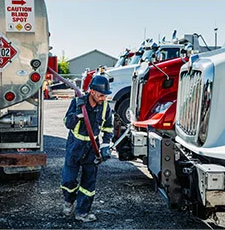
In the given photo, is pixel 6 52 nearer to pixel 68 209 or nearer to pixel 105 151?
pixel 105 151

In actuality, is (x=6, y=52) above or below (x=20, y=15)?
below

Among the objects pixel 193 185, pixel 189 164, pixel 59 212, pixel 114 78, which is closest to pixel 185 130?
pixel 189 164

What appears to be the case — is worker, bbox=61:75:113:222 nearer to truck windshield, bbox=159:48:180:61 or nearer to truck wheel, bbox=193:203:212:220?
truck wheel, bbox=193:203:212:220

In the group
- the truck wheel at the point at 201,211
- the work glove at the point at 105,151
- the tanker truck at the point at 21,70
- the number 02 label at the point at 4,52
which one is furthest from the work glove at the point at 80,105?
the truck wheel at the point at 201,211

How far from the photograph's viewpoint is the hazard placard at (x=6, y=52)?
19.1 feet

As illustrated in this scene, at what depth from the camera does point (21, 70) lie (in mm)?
5938

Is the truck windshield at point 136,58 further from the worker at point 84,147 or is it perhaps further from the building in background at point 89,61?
the building in background at point 89,61

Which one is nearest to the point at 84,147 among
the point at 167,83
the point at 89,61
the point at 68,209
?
the point at 68,209

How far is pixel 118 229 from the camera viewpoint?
5078 millimetres

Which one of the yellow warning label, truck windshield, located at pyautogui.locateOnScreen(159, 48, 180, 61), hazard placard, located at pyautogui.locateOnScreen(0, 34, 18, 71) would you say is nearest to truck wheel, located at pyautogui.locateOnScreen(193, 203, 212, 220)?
hazard placard, located at pyautogui.locateOnScreen(0, 34, 18, 71)

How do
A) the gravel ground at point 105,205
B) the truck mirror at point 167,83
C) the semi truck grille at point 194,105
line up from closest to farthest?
the semi truck grille at point 194,105, the gravel ground at point 105,205, the truck mirror at point 167,83

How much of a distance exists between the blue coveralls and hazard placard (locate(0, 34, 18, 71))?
1056 mm

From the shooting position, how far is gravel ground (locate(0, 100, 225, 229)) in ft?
17.2

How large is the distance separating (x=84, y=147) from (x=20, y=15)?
184 cm
